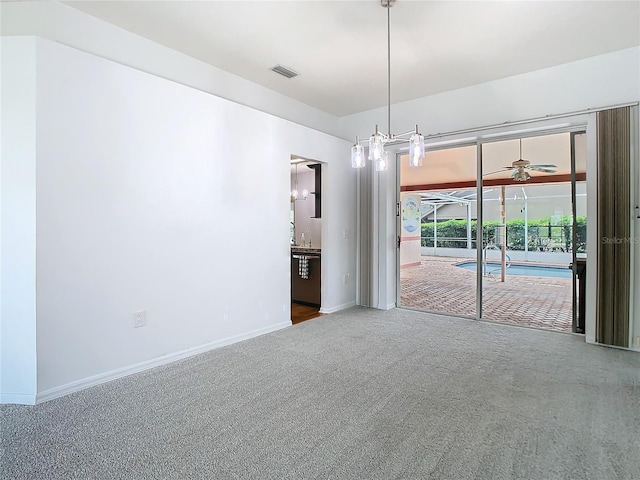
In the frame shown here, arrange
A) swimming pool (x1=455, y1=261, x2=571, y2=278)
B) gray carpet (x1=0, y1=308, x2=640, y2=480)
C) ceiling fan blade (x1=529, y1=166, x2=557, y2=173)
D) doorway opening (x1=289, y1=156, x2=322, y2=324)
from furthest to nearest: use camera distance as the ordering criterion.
Result: 1. doorway opening (x1=289, y1=156, x2=322, y2=324)
2. swimming pool (x1=455, y1=261, x2=571, y2=278)
3. ceiling fan blade (x1=529, y1=166, x2=557, y2=173)
4. gray carpet (x1=0, y1=308, x2=640, y2=480)

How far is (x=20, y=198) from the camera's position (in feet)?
8.09

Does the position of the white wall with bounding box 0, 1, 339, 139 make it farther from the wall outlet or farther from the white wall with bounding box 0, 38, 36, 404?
the wall outlet

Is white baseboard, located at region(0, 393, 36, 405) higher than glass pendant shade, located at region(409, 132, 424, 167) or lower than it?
lower

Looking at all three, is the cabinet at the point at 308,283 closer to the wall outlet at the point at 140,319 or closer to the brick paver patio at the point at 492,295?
the brick paver patio at the point at 492,295

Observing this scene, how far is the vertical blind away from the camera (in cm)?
353

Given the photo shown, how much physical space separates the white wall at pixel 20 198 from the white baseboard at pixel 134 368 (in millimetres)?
124

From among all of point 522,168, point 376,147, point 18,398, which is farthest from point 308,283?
point 18,398

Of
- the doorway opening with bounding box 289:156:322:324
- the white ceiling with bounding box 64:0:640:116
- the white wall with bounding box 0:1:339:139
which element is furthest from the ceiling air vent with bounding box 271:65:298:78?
the doorway opening with bounding box 289:156:322:324

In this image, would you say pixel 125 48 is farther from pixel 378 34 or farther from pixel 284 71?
pixel 378 34

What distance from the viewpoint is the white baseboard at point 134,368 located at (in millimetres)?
2564

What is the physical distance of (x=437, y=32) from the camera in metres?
3.26

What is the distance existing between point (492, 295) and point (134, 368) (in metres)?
5.11

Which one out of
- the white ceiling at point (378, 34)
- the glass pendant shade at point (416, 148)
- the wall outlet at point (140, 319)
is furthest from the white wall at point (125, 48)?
the glass pendant shade at point (416, 148)

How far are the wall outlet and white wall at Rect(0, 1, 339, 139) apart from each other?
7.37 ft
